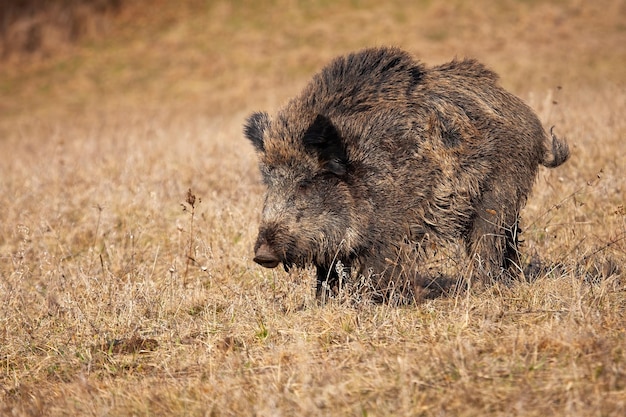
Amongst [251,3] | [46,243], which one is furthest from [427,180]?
[251,3]

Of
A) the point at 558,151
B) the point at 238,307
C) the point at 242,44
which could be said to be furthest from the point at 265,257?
the point at 242,44

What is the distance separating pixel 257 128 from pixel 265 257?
1.20 metres

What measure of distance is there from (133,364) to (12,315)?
1.33 m

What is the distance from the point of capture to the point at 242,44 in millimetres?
24359

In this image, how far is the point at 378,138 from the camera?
A: 5.20 metres

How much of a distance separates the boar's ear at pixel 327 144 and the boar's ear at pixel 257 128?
495mm

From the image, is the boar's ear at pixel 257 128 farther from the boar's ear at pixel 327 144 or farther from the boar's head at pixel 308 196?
the boar's ear at pixel 327 144

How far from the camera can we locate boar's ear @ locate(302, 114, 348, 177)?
497 cm

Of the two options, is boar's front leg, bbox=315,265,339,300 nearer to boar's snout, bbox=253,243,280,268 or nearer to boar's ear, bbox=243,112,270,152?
boar's snout, bbox=253,243,280,268

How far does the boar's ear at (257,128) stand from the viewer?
548 cm

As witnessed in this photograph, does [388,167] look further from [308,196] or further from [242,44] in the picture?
[242,44]

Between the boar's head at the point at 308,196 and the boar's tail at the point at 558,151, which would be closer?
the boar's head at the point at 308,196

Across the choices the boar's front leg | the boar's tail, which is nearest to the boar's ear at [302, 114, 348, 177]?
the boar's front leg

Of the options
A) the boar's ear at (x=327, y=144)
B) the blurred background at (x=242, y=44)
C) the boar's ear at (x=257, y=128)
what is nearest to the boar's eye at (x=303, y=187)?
the boar's ear at (x=327, y=144)
